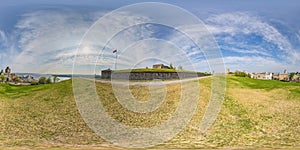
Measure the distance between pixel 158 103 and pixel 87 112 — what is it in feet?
24.4

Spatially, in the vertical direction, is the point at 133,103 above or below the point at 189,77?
below

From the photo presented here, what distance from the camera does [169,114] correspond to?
95.9 ft

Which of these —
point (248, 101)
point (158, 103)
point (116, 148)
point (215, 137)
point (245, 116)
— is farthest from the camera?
point (248, 101)

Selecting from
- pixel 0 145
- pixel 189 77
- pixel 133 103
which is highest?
pixel 189 77

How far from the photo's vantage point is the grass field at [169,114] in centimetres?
2338

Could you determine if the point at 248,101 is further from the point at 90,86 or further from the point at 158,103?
the point at 90,86

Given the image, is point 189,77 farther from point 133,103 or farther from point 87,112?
point 87,112

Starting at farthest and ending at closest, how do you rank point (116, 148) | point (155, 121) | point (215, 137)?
point (155, 121) < point (215, 137) < point (116, 148)

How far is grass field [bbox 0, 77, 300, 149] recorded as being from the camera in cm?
2338

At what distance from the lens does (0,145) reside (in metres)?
21.5

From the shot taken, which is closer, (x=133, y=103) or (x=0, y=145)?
(x=0, y=145)

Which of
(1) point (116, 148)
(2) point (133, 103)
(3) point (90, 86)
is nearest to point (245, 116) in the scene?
(2) point (133, 103)

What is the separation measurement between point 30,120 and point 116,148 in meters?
15.5

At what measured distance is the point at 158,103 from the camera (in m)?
32.4
